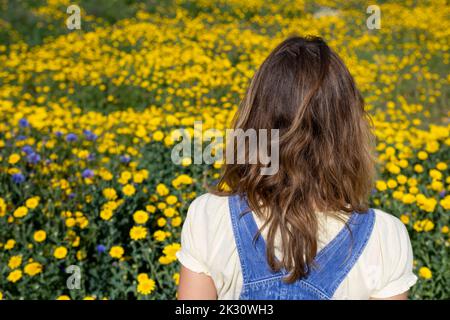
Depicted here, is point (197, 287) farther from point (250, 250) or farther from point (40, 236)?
point (40, 236)

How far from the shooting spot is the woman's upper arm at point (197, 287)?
1.41m

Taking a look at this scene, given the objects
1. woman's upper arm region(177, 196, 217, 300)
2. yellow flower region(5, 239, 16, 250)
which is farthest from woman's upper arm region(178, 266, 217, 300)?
yellow flower region(5, 239, 16, 250)

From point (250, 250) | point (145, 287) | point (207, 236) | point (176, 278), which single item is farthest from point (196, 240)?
point (176, 278)

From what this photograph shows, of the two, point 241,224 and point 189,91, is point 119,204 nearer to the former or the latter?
point 241,224

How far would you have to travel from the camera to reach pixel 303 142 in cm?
142

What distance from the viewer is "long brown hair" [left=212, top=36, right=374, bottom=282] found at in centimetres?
138

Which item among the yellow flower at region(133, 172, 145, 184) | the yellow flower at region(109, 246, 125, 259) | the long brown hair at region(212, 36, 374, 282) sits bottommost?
the yellow flower at region(109, 246, 125, 259)

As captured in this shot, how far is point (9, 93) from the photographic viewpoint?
5570mm

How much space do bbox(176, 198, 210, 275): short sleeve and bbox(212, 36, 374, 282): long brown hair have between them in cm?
10

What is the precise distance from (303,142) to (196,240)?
0.36 metres

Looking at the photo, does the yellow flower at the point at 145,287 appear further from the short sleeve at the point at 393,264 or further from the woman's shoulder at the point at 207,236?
the short sleeve at the point at 393,264

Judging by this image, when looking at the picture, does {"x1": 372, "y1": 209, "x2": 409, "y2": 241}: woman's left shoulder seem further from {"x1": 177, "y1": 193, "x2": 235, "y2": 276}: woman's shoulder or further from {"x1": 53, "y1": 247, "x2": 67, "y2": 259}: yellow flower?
{"x1": 53, "y1": 247, "x2": 67, "y2": 259}: yellow flower

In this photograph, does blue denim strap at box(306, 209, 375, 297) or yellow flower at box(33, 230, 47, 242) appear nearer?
blue denim strap at box(306, 209, 375, 297)

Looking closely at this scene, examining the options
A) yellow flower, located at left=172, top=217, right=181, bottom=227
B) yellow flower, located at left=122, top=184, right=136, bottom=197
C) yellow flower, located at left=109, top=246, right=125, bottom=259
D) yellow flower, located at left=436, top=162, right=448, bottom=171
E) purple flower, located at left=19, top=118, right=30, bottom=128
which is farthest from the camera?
purple flower, located at left=19, top=118, right=30, bottom=128
